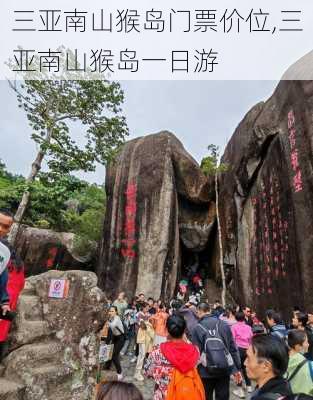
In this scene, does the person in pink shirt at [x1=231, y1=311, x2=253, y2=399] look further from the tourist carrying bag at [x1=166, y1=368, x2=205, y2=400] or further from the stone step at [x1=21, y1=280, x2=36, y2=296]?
the stone step at [x1=21, y1=280, x2=36, y2=296]

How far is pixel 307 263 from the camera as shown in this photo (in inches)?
332

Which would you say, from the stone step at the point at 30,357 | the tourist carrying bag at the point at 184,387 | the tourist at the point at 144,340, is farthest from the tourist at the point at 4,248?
the tourist at the point at 144,340

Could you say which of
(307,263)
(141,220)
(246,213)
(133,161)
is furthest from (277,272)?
(133,161)

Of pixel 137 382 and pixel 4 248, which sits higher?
pixel 4 248

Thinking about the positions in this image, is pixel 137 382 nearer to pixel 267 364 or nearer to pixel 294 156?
pixel 267 364

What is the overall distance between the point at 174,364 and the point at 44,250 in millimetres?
15490

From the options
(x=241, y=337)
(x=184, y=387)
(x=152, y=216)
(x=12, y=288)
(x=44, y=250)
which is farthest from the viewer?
(x=44, y=250)

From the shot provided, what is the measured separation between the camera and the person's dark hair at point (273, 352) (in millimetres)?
1830

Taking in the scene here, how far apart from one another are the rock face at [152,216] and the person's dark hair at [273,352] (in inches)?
459

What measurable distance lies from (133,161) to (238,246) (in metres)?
6.49

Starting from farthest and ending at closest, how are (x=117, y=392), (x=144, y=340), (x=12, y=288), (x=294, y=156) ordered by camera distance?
1. (x=294, y=156)
2. (x=144, y=340)
3. (x=12, y=288)
4. (x=117, y=392)

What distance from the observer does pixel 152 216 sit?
46.4ft

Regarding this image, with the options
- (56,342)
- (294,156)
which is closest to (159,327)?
(56,342)

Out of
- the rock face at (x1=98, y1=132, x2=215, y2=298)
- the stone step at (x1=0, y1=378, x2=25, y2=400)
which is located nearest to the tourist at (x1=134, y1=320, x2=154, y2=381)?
the stone step at (x1=0, y1=378, x2=25, y2=400)
